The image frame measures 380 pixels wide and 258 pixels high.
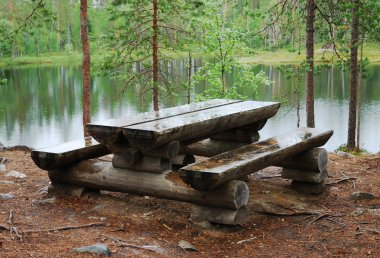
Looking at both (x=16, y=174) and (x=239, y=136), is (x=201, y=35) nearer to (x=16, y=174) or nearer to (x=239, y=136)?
(x=239, y=136)

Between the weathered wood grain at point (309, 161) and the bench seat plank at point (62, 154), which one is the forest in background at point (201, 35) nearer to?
the weathered wood grain at point (309, 161)

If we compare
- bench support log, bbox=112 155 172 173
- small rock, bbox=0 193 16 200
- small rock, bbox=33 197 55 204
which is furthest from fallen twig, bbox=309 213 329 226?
small rock, bbox=0 193 16 200

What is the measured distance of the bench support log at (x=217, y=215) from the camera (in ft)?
18.7

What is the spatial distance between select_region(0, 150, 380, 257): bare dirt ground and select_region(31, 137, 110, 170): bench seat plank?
0.52 metres

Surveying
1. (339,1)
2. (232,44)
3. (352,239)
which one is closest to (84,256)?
(352,239)

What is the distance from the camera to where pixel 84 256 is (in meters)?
4.59

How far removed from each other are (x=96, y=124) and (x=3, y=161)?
13.6 ft

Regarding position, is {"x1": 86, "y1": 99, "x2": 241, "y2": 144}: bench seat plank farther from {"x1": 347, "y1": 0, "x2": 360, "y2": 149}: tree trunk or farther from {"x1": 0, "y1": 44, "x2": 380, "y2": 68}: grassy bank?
{"x1": 0, "y1": 44, "x2": 380, "y2": 68}: grassy bank

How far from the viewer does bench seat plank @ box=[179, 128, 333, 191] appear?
17.9ft

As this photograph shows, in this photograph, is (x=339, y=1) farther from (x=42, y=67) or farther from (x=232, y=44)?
(x=42, y=67)

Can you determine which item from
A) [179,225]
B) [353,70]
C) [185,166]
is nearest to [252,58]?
[353,70]

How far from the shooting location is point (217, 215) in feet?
19.1

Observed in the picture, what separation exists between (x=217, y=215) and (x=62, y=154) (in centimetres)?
224

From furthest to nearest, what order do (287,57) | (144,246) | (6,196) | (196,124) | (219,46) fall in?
(287,57) < (219,46) < (6,196) < (196,124) < (144,246)
